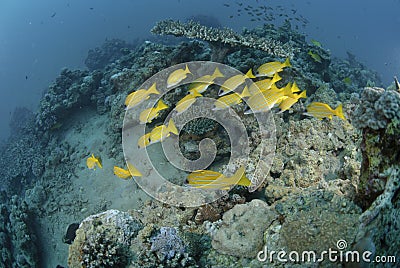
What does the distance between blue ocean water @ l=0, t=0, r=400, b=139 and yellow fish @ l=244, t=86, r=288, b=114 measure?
1685 centimetres

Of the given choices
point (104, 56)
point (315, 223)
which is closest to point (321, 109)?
point (315, 223)

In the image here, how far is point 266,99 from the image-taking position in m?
3.92

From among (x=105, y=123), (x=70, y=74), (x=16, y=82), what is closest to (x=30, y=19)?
(x=16, y=82)

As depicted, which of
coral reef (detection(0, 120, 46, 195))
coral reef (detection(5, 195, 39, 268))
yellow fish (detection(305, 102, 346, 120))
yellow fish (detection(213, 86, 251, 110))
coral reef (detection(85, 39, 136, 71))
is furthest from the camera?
coral reef (detection(85, 39, 136, 71))

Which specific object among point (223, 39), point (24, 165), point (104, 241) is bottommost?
point (24, 165)

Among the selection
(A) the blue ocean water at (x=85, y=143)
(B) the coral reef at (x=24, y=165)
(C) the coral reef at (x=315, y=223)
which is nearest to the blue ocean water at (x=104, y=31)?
(A) the blue ocean water at (x=85, y=143)

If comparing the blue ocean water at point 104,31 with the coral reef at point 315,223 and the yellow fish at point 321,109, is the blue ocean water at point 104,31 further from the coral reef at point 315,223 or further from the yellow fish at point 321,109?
the coral reef at point 315,223

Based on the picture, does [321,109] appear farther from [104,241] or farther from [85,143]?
[85,143]

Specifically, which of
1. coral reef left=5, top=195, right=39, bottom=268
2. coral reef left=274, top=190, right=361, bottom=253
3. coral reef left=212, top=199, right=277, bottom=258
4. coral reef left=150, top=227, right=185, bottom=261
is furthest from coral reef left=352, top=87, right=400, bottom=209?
coral reef left=5, top=195, right=39, bottom=268

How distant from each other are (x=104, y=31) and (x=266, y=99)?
31.8 m

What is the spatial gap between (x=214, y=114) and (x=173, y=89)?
1.38 m

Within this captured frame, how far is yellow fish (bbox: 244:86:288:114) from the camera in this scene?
3.88 metres

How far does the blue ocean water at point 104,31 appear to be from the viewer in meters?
26.3

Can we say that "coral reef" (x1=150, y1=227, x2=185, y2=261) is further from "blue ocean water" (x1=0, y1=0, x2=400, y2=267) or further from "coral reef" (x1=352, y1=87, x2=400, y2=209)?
"coral reef" (x1=352, y1=87, x2=400, y2=209)
